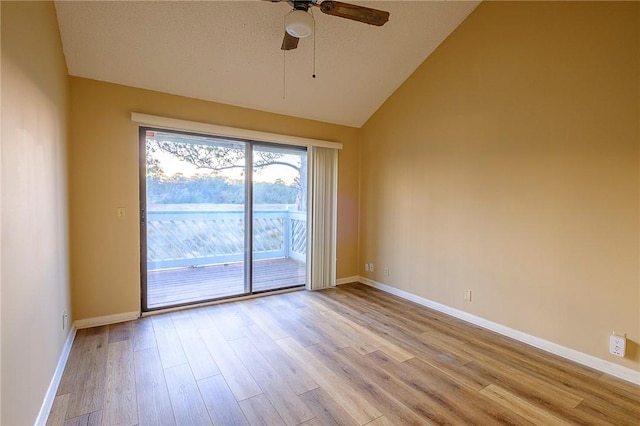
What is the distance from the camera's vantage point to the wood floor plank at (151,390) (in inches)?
70.2

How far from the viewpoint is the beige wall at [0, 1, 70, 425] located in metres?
1.30

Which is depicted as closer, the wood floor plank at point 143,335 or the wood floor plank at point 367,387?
the wood floor plank at point 367,387

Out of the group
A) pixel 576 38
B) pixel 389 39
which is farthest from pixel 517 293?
pixel 389 39

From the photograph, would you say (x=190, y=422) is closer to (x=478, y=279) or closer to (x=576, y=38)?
(x=478, y=279)

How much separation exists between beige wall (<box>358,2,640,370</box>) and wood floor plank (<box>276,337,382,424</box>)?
5.96 feet

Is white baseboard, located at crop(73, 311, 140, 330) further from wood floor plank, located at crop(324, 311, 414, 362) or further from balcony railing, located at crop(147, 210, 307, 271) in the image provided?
wood floor plank, located at crop(324, 311, 414, 362)

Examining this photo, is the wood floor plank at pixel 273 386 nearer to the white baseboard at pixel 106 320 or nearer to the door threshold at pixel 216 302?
the door threshold at pixel 216 302

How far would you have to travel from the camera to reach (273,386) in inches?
82.5

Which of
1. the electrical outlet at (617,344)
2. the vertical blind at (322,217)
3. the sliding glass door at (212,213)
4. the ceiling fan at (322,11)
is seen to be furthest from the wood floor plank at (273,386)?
the ceiling fan at (322,11)

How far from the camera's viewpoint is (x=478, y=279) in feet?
10.4

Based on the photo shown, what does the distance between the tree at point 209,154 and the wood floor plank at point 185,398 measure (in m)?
2.15

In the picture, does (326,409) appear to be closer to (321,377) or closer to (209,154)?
(321,377)

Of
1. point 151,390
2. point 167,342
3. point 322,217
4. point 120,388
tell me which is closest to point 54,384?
point 120,388

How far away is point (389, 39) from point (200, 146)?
242 centimetres
